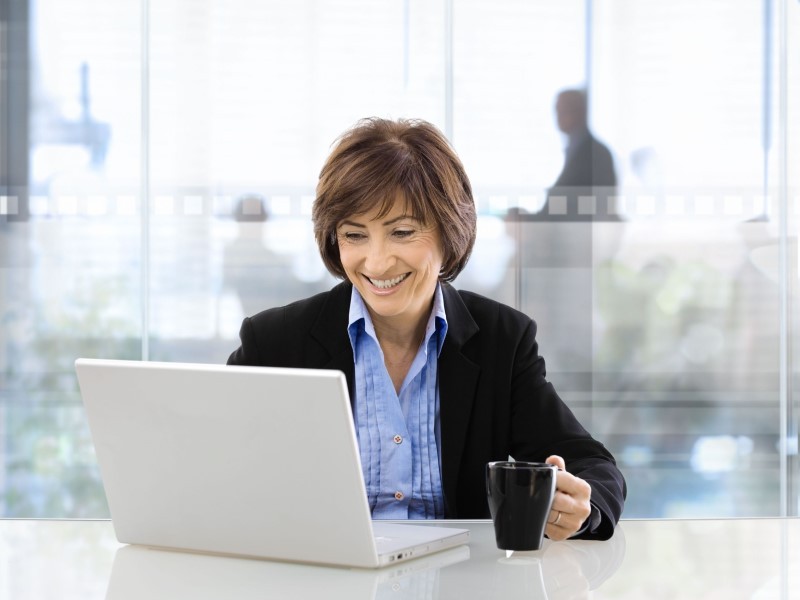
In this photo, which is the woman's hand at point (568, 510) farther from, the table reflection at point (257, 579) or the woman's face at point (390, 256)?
the woman's face at point (390, 256)

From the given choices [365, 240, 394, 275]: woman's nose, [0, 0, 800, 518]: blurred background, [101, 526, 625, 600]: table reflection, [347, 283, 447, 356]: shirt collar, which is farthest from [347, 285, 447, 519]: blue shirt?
[0, 0, 800, 518]: blurred background

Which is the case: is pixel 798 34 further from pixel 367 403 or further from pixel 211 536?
pixel 211 536

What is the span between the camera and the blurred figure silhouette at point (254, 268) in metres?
3.33

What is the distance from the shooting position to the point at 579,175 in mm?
3311

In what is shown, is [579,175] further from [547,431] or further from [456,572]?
[456,572]

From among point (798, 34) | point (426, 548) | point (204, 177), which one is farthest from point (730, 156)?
point (426, 548)

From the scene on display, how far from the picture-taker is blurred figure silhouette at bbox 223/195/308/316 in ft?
10.9

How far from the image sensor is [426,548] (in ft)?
3.58

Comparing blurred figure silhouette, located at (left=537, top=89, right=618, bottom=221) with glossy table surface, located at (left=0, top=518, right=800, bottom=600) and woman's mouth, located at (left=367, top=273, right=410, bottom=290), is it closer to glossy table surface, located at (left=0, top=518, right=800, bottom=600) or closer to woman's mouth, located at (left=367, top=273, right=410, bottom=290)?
woman's mouth, located at (left=367, top=273, right=410, bottom=290)

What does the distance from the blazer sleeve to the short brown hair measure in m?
0.24

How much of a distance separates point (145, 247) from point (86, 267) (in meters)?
0.22

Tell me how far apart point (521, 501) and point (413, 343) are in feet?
2.44

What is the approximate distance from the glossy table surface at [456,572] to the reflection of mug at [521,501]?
0.02m

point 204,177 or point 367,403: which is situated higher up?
point 204,177
